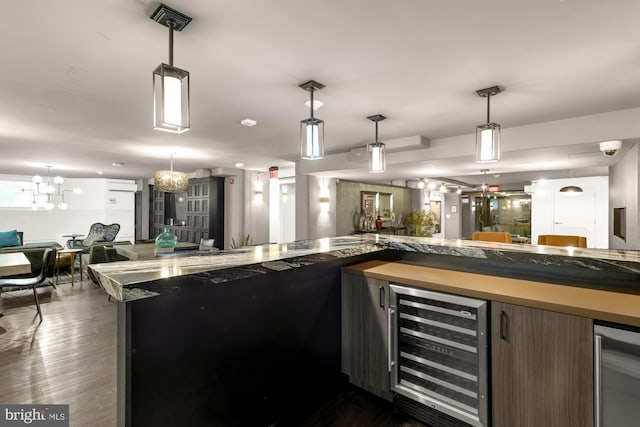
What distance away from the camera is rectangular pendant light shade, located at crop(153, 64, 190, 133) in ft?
5.19

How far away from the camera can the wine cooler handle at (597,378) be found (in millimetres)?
1423

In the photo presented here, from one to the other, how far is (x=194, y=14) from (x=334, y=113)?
1898 millimetres

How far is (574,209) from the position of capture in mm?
7148

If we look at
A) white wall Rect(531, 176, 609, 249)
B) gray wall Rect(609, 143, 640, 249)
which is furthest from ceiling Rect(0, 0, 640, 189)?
white wall Rect(531, 176, 609, 249)

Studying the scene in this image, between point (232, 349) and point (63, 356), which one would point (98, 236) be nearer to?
point (63, 356)

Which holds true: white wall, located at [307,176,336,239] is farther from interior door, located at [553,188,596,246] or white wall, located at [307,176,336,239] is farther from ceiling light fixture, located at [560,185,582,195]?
interior door, located at [553,188,596,246]

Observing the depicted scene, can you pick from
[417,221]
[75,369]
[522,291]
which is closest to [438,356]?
[522,291]

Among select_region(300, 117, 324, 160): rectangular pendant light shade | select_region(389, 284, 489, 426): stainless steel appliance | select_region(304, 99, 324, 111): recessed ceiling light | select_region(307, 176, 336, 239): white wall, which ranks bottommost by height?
select_region(389, 284, 489, 426): stainless steel appliance

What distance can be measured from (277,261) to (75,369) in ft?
7.77

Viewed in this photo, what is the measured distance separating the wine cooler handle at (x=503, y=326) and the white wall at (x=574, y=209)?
6.76 m

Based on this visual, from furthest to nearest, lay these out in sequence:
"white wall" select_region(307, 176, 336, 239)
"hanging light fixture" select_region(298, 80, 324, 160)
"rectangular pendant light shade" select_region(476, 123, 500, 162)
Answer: "white wall" select_region(307, 176, 336, 239)
"rectangular pendant light shade" select_region(476, 123, 500, 162)
"hanging light fixture" select_region(298, 80, 324, 160)

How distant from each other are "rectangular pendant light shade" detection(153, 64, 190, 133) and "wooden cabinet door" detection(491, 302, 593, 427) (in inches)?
76.5

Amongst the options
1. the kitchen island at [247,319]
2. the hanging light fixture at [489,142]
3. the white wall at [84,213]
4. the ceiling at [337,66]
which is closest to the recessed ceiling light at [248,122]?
the ceiling at [337,66]

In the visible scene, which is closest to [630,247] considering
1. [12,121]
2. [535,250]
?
[535,250]
